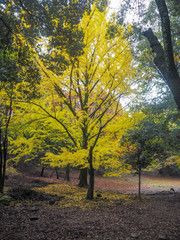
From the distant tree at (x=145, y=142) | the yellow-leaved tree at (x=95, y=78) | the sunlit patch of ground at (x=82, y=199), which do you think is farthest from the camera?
the distant tree at (x=145, y=142)

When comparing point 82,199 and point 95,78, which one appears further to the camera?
point 95,78

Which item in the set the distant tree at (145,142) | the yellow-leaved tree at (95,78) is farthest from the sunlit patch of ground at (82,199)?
the distant tree at (145,142)

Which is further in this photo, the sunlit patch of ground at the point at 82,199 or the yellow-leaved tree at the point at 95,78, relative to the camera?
the yellow-leaved tree at the point at 95,78

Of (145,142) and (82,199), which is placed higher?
(145,142)

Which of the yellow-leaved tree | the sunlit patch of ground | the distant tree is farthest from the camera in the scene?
the distant tree

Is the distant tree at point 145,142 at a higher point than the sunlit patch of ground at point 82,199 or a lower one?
higher

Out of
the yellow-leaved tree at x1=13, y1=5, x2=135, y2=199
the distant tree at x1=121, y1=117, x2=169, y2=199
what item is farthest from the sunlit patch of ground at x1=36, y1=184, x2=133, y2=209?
the distant tree at x1=121, y1=117, x2=169, y2=199

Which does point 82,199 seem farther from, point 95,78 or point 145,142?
point 95,78

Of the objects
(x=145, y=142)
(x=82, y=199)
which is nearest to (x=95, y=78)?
(x=145, y=142)

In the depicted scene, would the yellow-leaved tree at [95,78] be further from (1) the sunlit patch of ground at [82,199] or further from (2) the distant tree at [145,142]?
(2) the distant tree at [145,142]

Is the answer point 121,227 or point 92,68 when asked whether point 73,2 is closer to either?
point 92,68

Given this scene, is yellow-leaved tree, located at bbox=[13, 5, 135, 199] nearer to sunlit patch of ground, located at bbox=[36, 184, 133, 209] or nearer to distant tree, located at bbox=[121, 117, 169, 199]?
sunlit patch of ground, located at bbox=[36, 184, 133, 209]

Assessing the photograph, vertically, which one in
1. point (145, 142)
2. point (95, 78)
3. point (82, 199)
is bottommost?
point (82, 199)

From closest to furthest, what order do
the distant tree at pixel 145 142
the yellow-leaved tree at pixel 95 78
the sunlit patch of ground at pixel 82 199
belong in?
the sunlit patch of ground at pixel 82 199 < the yellow-leaved tree at pixel 95 78 < the distant tree at pixel 145 142
